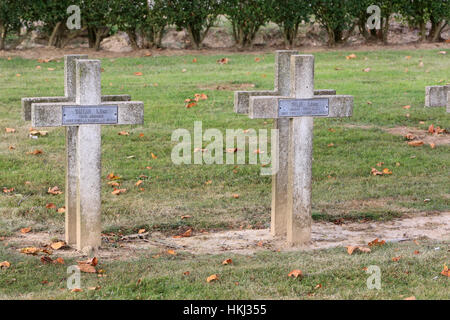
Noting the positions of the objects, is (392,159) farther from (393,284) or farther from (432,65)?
(432,65)

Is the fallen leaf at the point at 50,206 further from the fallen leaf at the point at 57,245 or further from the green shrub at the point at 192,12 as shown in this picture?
the green shrub at the point at 192,12

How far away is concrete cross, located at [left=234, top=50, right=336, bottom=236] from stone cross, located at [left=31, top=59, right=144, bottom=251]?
3.79ft

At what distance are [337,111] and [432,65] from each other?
8879mm

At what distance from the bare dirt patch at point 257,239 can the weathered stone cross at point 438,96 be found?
3.71 feet

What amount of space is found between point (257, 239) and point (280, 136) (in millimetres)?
963

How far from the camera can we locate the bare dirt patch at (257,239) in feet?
23.1

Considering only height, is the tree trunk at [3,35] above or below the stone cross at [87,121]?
above

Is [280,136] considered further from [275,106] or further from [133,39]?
[133,39]

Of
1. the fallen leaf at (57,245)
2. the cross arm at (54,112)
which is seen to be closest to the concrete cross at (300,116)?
the cross arm at (54,112)

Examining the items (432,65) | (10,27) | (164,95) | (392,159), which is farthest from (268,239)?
(10,27)

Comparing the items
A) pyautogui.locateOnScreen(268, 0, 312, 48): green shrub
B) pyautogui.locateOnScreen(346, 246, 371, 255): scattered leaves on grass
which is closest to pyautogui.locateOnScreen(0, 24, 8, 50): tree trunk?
pyautogui.locateOnScreen(268, 0, 312, 48): green shrub

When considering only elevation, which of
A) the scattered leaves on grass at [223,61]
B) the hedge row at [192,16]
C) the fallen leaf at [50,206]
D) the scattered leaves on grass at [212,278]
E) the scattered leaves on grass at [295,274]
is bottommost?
the scattered leaves on grass at [212,278]

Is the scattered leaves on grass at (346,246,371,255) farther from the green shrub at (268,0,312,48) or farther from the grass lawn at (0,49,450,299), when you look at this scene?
the green shrub at (268,0,312,48)

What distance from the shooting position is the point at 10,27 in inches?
645
